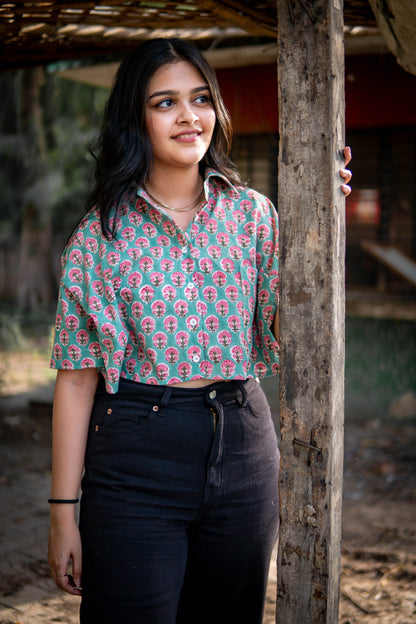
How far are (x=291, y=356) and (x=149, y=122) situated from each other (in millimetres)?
794

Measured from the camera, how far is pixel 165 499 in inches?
69.6

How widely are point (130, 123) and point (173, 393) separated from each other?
802 millimetres

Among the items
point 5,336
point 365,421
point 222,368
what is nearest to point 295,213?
point 222,368

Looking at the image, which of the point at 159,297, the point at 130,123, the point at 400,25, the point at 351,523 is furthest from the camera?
the point at 351,523

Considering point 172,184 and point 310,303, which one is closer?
point 310,303

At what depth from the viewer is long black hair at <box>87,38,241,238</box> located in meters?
1.87

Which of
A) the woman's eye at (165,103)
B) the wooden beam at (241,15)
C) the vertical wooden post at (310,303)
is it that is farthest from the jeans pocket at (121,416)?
the wooden beam at (241,15)

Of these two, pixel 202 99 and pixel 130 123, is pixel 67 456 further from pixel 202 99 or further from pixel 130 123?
pixel 202 99

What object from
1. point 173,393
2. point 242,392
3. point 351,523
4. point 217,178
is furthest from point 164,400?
point 351,523

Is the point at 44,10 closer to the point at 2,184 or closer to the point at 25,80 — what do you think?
the point at 25,80

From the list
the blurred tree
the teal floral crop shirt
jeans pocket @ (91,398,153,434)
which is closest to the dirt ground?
the teal floral crop shirt

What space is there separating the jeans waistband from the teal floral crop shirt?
0.07 feet

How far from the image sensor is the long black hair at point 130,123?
6.14 feet

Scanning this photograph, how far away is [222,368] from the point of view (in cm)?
183
